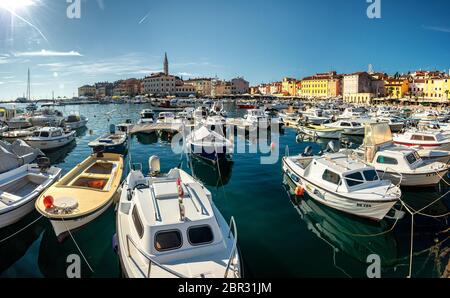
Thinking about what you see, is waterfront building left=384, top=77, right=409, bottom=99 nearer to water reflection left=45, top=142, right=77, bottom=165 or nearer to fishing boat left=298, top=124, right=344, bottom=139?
fishing boat left=298, top=124, right=344, bottom=139

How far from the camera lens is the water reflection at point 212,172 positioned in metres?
17.3

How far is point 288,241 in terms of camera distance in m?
10.4

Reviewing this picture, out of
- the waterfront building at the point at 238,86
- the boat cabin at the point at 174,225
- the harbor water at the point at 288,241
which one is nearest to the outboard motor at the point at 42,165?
the harbor water at the point at 288,241

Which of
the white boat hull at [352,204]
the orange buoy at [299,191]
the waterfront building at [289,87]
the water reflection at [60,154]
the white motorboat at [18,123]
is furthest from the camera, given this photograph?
the waterfront building at [289,87]

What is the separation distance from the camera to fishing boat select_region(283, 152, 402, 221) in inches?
444

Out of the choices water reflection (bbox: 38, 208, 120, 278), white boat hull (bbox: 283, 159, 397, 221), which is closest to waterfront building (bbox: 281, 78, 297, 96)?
white boat hull (bbox: 283, 159, 397, 221)

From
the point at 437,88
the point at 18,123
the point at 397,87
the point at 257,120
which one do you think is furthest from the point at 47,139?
the point at 397,87

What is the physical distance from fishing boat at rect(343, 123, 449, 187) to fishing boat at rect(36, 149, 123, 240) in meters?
13.7

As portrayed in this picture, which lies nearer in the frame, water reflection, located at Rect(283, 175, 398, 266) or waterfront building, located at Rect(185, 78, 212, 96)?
water reflection, located at Rect(283, 175, 398, 266)

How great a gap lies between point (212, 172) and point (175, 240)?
12.2 m

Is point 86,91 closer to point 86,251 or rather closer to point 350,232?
point 86,251

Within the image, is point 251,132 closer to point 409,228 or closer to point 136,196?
point 409,228

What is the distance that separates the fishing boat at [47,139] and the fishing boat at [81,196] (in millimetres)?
12999

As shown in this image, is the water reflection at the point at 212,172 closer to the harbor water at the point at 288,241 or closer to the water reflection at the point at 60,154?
the harbor water at the point at 288,241
